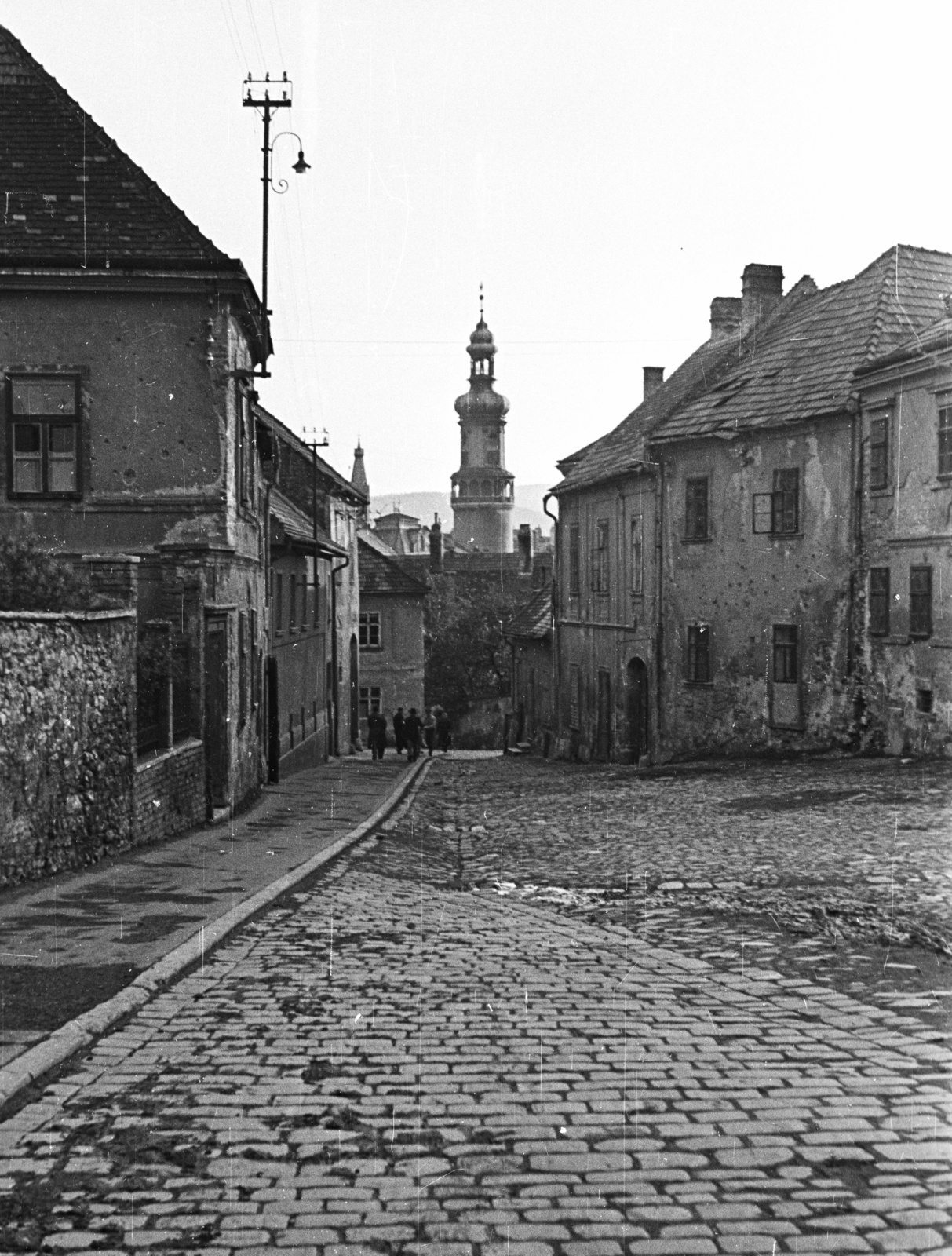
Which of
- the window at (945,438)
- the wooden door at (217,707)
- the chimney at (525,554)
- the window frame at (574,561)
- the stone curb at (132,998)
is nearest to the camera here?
the stone curb at (132,998)

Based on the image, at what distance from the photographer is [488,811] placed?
22109 millimetres

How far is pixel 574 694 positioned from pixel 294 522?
11945 millimetres

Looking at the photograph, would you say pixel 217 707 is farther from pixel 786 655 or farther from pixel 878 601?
pixel 786 655

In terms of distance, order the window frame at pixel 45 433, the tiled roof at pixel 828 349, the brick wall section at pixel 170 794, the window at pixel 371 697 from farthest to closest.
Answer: the window at pixel 371 697
the tiled roof at pixel 828 349
the window frame at pixel 45 433
the brick wall section at pixel 170 794

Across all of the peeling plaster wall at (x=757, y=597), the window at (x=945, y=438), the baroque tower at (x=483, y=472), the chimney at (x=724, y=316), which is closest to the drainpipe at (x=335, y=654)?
the chimney at (x=724, y=316)

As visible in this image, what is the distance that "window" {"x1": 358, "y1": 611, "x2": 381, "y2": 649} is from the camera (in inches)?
2323

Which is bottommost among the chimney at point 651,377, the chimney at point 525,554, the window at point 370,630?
the window at point 370,630

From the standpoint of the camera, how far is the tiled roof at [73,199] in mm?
19172

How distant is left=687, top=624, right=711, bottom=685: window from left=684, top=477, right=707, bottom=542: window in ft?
6.76

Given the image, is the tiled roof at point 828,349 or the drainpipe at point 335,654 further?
the drainpipe at point 335,654

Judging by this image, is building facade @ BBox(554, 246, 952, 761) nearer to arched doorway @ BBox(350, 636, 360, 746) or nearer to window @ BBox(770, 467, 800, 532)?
window @ BBox(770, 467, 800, 532)

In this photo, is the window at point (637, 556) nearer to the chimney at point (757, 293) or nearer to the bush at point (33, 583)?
the chimney at point (757, 293)

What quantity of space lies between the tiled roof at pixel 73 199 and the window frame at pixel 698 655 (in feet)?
49.6

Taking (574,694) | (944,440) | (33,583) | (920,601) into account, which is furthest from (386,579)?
(33,583)
